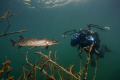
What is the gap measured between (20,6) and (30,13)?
15.7 ft

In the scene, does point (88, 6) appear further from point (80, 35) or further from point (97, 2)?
point (80, 35)

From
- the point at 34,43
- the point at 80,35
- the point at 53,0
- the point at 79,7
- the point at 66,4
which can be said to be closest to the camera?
the point at 34,43

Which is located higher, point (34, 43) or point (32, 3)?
point (32, 3)

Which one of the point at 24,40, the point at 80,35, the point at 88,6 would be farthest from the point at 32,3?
the point at 24,40

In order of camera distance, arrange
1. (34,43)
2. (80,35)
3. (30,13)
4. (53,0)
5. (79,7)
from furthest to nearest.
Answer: (30,13) < (79,7) < (53,0) < (80,35) < (34,43)

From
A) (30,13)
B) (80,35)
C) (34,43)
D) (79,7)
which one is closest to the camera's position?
(34,43)

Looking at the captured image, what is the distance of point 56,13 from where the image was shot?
103 feet

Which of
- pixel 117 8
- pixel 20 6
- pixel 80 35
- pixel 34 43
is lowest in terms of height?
pixel 34 43

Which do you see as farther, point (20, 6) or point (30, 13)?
point (30, 13)

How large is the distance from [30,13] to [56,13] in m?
7.60

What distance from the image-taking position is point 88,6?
88.6 ft

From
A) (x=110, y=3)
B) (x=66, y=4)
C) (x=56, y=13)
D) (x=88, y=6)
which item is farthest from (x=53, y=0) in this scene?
(x=110, y=3)

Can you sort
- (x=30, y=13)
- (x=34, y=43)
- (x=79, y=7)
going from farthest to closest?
(x=30, y=13) → (x=79, y=7) → (x=34, y=43)

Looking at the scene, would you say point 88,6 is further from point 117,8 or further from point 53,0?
point 53,0
